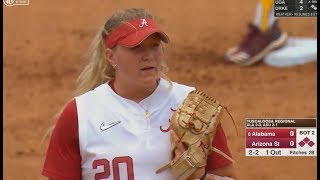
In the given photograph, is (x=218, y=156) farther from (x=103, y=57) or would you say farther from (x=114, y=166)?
(x=103, y=57)

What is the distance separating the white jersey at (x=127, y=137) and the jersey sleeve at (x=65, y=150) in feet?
A: 0.06

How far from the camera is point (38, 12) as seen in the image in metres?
4.48

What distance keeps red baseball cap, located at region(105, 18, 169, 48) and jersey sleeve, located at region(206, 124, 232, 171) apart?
31 centimetres

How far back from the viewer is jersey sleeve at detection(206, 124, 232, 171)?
1869 mm

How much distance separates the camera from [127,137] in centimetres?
189

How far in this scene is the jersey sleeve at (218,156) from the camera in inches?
73.6

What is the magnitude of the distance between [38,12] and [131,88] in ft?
8.91
